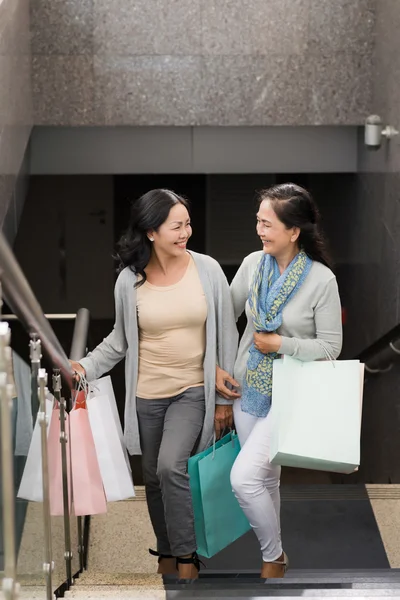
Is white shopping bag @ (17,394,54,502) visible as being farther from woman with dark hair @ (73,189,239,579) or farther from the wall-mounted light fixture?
the wall-mounted light fixture

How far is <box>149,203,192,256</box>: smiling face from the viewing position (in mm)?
4176

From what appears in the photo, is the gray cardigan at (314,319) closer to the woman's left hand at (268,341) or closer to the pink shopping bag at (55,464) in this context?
the woman's left hand at (268,341)

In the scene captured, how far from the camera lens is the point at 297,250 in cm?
418

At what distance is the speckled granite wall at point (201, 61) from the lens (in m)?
8.88

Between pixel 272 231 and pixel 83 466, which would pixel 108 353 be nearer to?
pixel 83 466

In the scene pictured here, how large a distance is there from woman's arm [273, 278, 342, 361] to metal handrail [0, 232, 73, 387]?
0.89m

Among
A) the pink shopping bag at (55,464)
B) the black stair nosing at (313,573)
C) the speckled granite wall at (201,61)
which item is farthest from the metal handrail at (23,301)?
the speckled granite wall at (201,61)

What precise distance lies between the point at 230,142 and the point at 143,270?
5547 mm

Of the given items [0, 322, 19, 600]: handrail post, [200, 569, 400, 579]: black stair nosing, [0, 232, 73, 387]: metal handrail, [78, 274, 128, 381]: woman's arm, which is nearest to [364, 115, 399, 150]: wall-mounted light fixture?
[200, 569, 400, 579]: black stair nosing

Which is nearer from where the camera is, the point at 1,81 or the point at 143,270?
the point at 143,270

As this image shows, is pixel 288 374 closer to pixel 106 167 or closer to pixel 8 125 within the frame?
pixel 8 125

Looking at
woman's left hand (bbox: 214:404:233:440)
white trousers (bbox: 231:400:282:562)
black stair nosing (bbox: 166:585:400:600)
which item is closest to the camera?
black stair nosing (bbox: 166:585:400:600)

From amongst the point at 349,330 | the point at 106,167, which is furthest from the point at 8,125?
the point at 349,330

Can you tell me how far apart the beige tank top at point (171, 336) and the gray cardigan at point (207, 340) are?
4 cm
